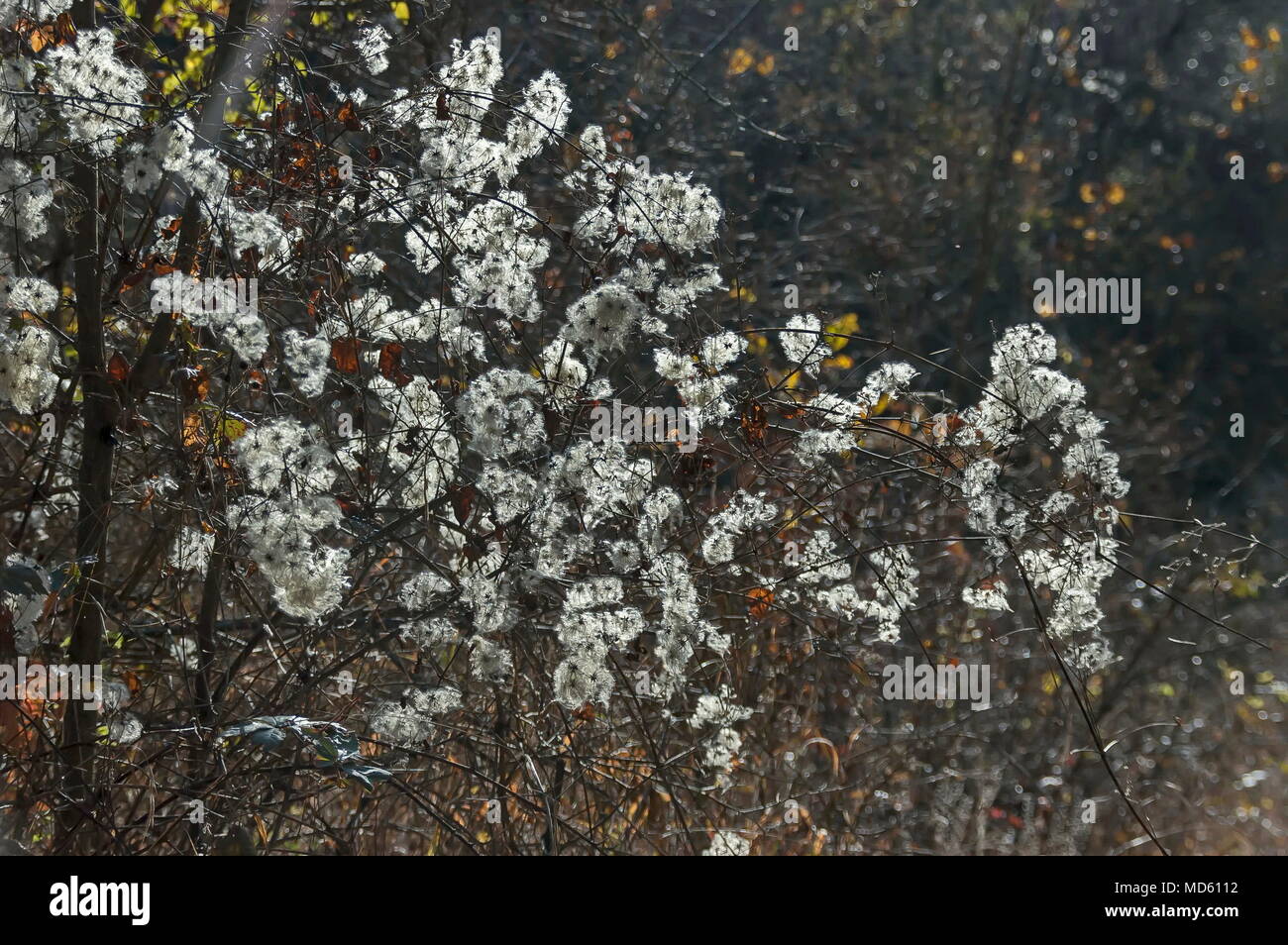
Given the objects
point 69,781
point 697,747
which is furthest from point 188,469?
point 697,747

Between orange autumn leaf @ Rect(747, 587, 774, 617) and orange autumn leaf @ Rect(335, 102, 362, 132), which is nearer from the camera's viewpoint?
orange autumn leaf @ Rect(335, 102, 362, 132)

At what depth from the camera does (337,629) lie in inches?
142

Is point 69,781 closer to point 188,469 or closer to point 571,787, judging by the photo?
point 188,469

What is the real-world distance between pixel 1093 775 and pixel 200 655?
249 inches
